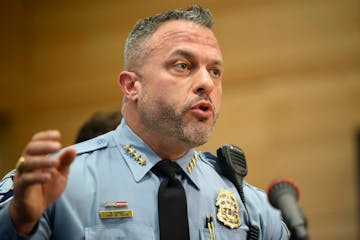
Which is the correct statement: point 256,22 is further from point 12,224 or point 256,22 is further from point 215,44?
point 12,224

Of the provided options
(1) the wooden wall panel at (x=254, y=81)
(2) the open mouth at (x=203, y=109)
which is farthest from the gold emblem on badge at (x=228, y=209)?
(1) the wooden wall panel at (x=254, y=81)

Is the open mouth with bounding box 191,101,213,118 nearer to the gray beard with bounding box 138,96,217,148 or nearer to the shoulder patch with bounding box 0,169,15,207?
the gray beard with bounding box 138,96,217,148

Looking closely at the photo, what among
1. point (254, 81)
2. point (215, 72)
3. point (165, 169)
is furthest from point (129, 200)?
point (254, 81)

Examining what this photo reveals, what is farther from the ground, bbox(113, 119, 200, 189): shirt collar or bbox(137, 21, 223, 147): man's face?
bbox(137, 21, 223, 147): man's face

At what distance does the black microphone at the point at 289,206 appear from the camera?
154cm

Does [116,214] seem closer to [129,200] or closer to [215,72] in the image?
[129,200]

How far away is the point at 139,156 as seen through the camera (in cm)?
213

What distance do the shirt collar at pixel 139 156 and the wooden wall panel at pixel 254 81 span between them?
2183 mm

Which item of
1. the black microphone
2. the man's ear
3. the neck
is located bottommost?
the black microphone

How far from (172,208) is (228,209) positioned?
0.24m

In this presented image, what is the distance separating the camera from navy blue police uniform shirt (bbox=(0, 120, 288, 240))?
1.89 m

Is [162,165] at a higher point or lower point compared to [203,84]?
lower

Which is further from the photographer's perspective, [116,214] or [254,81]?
[254,81]

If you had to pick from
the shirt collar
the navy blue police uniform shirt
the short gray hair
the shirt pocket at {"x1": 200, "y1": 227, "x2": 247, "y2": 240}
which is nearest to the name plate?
the navy blue police uniform shirt
